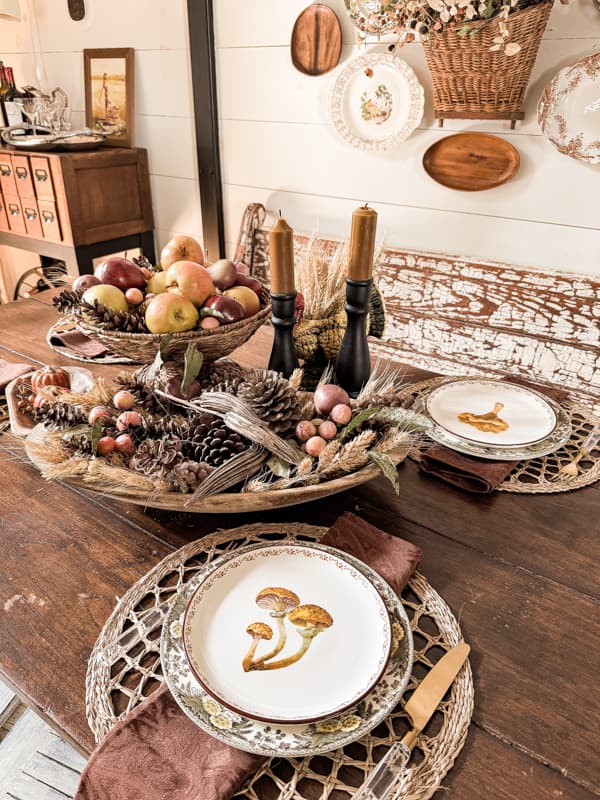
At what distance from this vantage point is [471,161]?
1.82 meters

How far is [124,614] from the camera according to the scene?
64 cm

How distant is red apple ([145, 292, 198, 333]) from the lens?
878 mm

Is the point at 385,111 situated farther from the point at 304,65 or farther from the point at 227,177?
the point at 227,177

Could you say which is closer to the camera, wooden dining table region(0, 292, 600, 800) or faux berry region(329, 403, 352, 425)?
wooden dining table region(0, 292, 600, 800)

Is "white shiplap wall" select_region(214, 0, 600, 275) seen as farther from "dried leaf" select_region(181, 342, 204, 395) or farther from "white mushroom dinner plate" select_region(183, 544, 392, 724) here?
"white mushroom dinner plate" select_region(183, 544, 392, 724)

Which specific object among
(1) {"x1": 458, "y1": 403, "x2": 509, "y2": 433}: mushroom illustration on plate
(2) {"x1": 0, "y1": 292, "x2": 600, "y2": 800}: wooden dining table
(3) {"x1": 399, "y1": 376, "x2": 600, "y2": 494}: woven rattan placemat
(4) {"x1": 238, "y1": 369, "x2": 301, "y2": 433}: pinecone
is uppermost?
(4) {"x1": 238, "y1": 369, "x2": 301, "y2": 433}: pinecone

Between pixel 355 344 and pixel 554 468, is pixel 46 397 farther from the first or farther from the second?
pixel 554 468

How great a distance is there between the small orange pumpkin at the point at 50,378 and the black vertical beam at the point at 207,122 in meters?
1.67

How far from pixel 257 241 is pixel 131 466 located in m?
1.80

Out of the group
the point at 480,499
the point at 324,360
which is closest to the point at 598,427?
the point at 480,499

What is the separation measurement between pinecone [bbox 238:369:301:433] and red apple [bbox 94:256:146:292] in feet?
1.13

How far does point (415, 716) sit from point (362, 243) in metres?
0.63

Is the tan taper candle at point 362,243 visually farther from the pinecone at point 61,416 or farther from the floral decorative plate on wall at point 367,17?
the floral decorative plate on wall at point 367,17

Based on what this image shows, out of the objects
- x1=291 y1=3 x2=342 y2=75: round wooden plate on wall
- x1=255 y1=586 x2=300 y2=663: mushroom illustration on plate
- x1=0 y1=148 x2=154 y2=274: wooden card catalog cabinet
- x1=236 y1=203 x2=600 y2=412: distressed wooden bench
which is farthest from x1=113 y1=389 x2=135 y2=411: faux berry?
x1=0 y1=148 x2=154 y2=274: wooden card catalog cabinet
